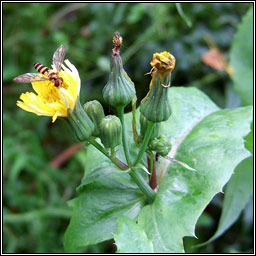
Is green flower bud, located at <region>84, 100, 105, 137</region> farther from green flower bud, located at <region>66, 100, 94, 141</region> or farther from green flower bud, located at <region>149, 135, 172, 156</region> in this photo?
green flower bud, located at <region>149, 135, 172, 156</region>

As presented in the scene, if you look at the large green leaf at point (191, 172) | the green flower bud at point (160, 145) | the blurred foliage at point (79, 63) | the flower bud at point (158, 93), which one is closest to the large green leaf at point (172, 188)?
the large green leaf at point (191, 172)

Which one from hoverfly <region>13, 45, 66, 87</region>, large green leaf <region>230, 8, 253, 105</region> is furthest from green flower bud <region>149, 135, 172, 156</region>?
large green leaf <region>230, 8, 253, 105</region>

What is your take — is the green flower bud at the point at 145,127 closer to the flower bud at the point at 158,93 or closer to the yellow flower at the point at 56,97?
the flower bud at the point at 158,93

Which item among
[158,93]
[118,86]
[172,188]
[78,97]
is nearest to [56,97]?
[78,97]

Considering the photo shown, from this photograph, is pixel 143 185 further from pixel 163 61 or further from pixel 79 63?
pixel 79 63

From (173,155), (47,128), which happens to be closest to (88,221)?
(173,155)

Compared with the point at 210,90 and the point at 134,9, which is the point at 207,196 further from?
the point at 134,9
